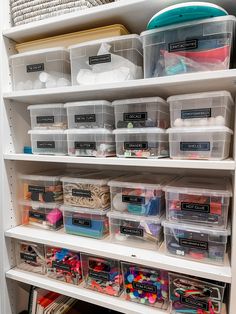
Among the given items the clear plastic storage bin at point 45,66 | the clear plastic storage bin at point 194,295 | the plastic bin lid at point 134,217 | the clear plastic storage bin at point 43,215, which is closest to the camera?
the clear plastic storage bin at point 194,295

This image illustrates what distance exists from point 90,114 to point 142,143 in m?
0.25

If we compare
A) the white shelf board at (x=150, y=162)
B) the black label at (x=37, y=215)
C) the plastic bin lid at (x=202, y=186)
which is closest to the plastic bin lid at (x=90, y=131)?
the white shelf board at (x=150, y=162)

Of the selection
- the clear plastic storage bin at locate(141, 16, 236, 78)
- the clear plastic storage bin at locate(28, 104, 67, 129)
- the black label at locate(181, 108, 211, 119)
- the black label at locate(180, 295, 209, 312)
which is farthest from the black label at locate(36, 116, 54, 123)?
the black label at locate(180, 295, 209, 312)

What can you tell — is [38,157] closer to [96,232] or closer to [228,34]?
[96,232]

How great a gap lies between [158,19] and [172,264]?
2.61 ft

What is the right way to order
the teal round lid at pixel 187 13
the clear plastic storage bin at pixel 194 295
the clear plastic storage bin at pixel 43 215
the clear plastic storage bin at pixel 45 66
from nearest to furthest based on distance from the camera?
the teal round lid at pixel 187 13 → the clear plastic storage bin at pixel 194 295 → the clear plastic storage bin at pixel 45 66 → the clear plastic storage bin at pixel 43 215

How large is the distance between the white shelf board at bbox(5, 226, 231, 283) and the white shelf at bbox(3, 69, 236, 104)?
0.59 metres

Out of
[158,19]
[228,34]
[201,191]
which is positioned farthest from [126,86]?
[201,191]

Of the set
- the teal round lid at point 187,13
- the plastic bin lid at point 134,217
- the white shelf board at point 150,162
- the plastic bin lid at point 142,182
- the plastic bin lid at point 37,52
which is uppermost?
the teal round lid at point 187,13

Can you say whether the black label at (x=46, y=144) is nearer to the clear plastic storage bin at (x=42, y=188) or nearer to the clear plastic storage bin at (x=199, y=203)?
the clear plastic storage bin at (x=42, y=188)

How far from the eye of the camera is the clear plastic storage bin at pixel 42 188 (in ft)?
3.66

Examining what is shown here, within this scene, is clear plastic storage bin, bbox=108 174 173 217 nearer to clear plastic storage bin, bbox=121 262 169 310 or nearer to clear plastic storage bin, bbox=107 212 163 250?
clear plastic storage bin, bbox=107 212 163 250

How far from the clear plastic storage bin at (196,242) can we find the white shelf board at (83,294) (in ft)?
0.76

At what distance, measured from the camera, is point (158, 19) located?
754mm
